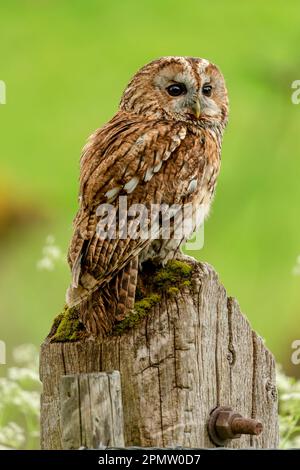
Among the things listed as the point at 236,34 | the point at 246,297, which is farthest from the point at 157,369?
the point at 236,34

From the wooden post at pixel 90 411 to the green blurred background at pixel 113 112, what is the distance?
206 cm

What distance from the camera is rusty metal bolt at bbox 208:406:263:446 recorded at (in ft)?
10.9

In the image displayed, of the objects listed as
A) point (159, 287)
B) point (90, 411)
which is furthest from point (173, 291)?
point (90, 411)

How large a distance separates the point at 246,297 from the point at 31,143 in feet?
3.95

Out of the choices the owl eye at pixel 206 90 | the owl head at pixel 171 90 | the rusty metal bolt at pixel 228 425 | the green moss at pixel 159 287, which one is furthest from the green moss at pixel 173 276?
the owl eye at pixel 206 90

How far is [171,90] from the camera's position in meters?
4.27

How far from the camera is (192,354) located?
132 inches

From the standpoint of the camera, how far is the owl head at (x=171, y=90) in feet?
13.8

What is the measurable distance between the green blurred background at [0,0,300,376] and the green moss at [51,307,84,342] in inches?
58.7

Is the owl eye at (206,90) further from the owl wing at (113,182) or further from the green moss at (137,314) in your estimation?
the green moss at (137,314)

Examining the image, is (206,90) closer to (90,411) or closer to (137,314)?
(137,314)

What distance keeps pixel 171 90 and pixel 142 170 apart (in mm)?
479

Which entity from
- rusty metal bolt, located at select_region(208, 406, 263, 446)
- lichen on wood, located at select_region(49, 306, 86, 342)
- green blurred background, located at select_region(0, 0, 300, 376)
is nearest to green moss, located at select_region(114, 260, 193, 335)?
lichen on wood, located at select_region(49, 306, 86, 342)
